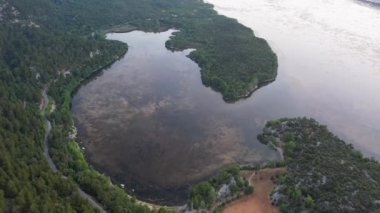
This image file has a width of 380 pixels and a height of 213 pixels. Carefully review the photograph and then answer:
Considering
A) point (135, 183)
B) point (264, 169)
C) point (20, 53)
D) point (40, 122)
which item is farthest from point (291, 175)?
point (20, 53)

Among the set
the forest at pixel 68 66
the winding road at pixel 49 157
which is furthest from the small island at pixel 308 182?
the forest at pixel 68 66

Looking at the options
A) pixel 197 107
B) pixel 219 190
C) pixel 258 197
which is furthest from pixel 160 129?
pixel 258 197

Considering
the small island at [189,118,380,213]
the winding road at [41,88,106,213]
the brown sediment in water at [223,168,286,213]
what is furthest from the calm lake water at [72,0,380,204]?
the winding road at [41,88,106,213]

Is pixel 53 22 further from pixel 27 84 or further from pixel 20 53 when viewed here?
pixel 27 84

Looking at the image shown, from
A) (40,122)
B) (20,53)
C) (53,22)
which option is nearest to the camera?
(40,122)

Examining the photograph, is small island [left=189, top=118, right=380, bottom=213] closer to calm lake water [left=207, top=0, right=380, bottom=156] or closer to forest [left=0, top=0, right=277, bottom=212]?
calm lake water [left=207, top=0, right=380, bottom=156]

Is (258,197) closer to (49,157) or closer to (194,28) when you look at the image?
(49,157)

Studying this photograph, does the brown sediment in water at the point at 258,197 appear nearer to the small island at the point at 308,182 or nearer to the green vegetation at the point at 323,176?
the small island at the point at 308,182
